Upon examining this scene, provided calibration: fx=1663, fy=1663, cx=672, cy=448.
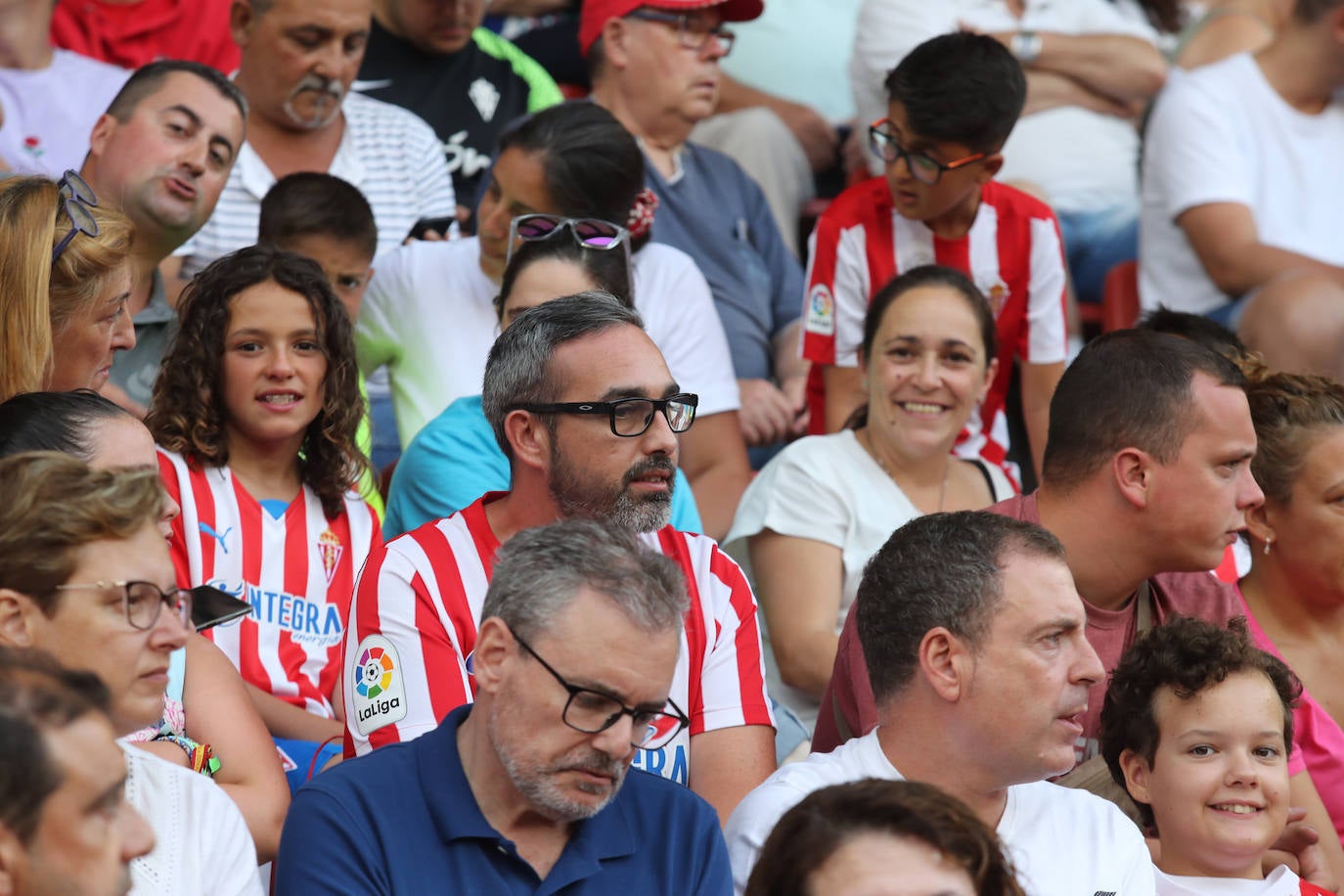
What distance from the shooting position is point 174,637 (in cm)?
219

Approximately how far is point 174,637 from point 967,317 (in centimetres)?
225

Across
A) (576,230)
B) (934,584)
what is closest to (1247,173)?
(576,230)

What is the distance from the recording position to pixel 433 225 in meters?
4.68

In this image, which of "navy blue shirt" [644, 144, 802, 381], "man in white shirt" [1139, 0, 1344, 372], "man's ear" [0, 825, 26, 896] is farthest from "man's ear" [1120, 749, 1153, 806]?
"man in white shirt" [1139, 0, 1344, 372]

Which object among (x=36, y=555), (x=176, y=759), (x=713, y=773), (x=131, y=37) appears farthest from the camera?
(x=131, y=37)

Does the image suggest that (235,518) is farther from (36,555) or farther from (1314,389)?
(1314,389)

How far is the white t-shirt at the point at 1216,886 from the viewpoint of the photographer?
2.85m

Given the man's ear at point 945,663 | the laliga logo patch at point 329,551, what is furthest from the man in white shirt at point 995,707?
the laliga logo patch at point 329,551

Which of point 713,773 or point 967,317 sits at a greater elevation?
point 967,317

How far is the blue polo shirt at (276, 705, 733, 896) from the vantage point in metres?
2.19

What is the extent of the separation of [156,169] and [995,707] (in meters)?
2.31

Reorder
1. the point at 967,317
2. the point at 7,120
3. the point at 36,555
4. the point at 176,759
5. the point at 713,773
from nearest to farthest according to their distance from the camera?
the point at 36,555 → the point at 176,759 → the point at 713,773 → the point at 967,317 → the point at 7,120

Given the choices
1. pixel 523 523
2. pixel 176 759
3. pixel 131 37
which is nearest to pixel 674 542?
pixel 523 523

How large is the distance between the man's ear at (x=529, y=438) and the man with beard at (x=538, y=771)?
19.7 inches
